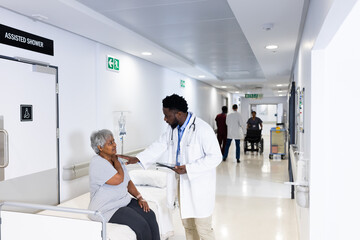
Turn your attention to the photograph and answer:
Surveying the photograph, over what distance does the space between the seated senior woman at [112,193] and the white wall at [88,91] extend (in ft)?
4.63

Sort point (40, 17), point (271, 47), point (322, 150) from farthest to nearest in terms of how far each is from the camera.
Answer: point (271, 47), point (40, 17), point (322, 150)

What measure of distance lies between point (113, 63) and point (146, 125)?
68.9 inches

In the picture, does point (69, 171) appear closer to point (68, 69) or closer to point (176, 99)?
point (68, 69)

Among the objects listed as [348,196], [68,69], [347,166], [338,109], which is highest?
[68,69]

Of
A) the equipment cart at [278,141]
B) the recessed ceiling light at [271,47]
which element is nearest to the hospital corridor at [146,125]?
the recessed ceiling light at [271,47]

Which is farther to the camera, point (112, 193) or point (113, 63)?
point (113, 63)

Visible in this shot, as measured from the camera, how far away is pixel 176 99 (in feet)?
8.79

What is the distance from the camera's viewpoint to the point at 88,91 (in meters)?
4.47

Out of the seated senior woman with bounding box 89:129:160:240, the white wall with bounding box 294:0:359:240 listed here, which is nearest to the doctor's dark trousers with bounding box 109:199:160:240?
the seated senior woman with bounding box 89:129:160:240

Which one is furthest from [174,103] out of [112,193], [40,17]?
[40,17]

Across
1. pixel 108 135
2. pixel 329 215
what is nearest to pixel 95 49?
pixel 108 135

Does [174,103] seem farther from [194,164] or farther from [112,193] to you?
[112,193]

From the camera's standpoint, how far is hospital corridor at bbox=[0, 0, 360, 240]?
7.62 feet

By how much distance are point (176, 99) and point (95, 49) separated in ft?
8.16
